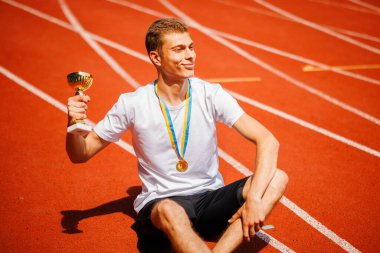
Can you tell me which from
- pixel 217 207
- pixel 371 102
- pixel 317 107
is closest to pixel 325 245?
pixel 217 207

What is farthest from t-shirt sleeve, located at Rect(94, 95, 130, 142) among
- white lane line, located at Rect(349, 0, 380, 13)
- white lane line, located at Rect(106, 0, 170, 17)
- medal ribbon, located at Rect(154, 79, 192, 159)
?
white lane line, located at Rect(349, 0, 380, 13)

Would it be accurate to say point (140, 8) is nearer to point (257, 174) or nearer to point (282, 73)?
point (282, 73)

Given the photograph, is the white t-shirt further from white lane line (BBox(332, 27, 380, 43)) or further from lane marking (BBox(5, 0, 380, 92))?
white lane line (BBox(332, 27, 380, 43))

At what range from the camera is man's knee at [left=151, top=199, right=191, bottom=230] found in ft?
8.28

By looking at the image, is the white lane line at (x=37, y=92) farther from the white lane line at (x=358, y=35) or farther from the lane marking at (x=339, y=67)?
the white lane line at (x=358, y=35)

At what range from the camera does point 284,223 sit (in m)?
3.51

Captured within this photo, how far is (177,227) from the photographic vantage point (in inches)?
98.3

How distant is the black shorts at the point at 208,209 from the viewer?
283 centimetres

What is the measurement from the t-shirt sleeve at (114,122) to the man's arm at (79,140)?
5 cm

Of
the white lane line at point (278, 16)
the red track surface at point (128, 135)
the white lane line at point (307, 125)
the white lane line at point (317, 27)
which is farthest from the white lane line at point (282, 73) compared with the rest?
the white lane line at point (278, 16)

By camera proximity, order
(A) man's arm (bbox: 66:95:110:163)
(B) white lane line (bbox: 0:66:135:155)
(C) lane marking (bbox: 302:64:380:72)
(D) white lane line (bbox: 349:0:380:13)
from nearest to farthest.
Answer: (A) man's arm (bbox: 66:95:110:163) < (B) white lane line (bbox: 0:66:135:155) < (C) lane marking (bbox: 302:64:380:72) < (D) white lane line (bbox: 349:0:380:13)

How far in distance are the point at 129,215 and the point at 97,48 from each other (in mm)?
4480

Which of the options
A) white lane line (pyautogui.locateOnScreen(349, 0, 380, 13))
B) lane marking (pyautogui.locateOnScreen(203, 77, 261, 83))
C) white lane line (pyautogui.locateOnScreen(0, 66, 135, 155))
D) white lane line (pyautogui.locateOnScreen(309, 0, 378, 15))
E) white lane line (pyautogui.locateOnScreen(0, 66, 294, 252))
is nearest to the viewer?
white lane line (pyautogui.locateOnScreen(0, 66, 294, 252))

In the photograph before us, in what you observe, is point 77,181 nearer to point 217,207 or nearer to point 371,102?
point 217,207
